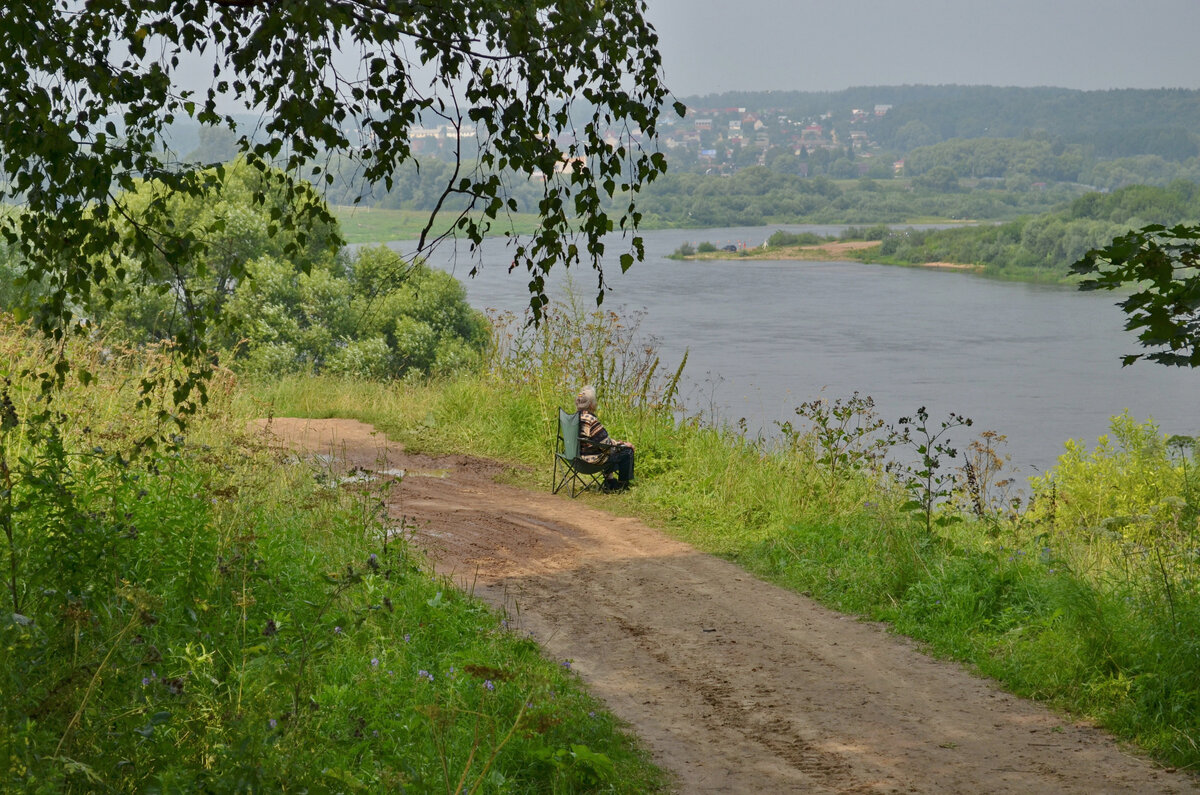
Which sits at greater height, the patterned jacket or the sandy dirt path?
the patterned jacket

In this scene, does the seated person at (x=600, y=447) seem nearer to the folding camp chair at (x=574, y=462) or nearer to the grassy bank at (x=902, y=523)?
the folding camp chair at (x=574, y=462)

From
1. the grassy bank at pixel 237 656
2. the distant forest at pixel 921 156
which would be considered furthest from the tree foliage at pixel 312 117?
the distant forest at pixel 921 156

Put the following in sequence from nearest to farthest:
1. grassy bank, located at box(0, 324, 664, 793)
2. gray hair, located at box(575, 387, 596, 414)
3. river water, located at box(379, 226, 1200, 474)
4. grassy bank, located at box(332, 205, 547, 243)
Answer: grassy bank, located at box(0, 324, 664, 793)
gray hair, located at box(575, 387, 596, 414)
river water, located at box(379, 226, 1200, 474)
grassy bank, located at box(332, 205, 547, 243)

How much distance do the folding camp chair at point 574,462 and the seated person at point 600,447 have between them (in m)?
0.04

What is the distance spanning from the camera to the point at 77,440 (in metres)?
5.64

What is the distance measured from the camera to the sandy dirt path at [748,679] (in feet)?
13.5

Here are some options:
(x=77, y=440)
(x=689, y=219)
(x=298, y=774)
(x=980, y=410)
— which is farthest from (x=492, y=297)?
(x=298, y=774)

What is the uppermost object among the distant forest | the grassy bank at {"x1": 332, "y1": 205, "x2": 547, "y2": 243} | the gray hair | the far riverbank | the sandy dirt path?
the distant forest

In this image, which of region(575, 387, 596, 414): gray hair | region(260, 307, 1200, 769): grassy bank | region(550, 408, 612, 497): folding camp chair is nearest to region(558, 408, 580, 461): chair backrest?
region(550, 408, 612, 497): folding camp chair

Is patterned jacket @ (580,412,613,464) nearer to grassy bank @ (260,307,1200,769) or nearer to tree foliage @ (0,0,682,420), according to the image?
grassy bank @ (260,307,1200,769)

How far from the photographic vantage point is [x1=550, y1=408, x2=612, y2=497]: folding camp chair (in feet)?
30.3

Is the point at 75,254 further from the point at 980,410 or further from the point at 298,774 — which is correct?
the point at 980,410

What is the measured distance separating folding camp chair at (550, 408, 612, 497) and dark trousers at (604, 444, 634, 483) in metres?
0.07

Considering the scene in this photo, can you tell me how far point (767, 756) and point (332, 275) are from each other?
2823 centimetres
